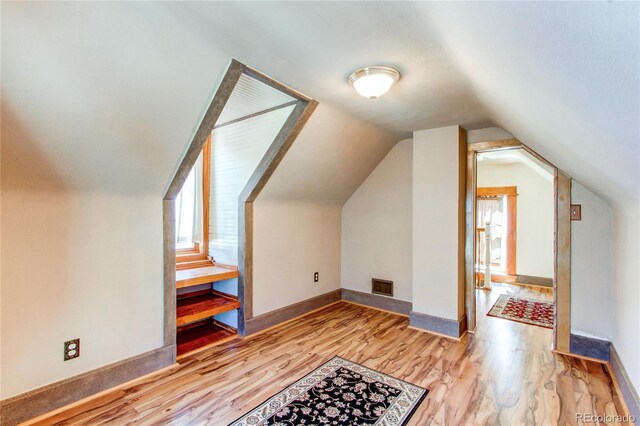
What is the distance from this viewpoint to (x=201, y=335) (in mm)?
3094

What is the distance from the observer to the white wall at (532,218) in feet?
17.3

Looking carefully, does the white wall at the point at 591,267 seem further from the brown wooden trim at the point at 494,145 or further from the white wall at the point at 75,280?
the white wall at the point at 75,280

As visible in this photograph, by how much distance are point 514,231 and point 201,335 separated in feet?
18.7

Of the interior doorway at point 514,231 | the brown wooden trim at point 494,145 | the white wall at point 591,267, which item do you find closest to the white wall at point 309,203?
the brown wooden trim at point 494,145

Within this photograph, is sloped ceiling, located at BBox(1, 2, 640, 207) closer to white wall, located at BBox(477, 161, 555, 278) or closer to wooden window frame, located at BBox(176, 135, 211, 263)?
wooden window frame, located at BBox(176, 135, 211, 263)

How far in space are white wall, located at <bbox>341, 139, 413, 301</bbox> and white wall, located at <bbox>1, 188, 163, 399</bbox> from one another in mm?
2580

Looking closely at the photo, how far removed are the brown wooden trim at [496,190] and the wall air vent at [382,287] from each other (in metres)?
3.37

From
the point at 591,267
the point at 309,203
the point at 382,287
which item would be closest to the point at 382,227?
the point at 382,287

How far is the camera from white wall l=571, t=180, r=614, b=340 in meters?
2.58

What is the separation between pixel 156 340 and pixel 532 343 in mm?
3521

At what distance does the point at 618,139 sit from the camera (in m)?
1.09

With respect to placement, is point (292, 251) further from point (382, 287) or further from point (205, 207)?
point (382, 287)

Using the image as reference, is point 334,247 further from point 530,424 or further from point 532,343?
point 530,424

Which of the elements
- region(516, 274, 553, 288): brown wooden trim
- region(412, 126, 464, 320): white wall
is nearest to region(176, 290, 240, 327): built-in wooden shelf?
region(412, 126, 464, 320): white wall
